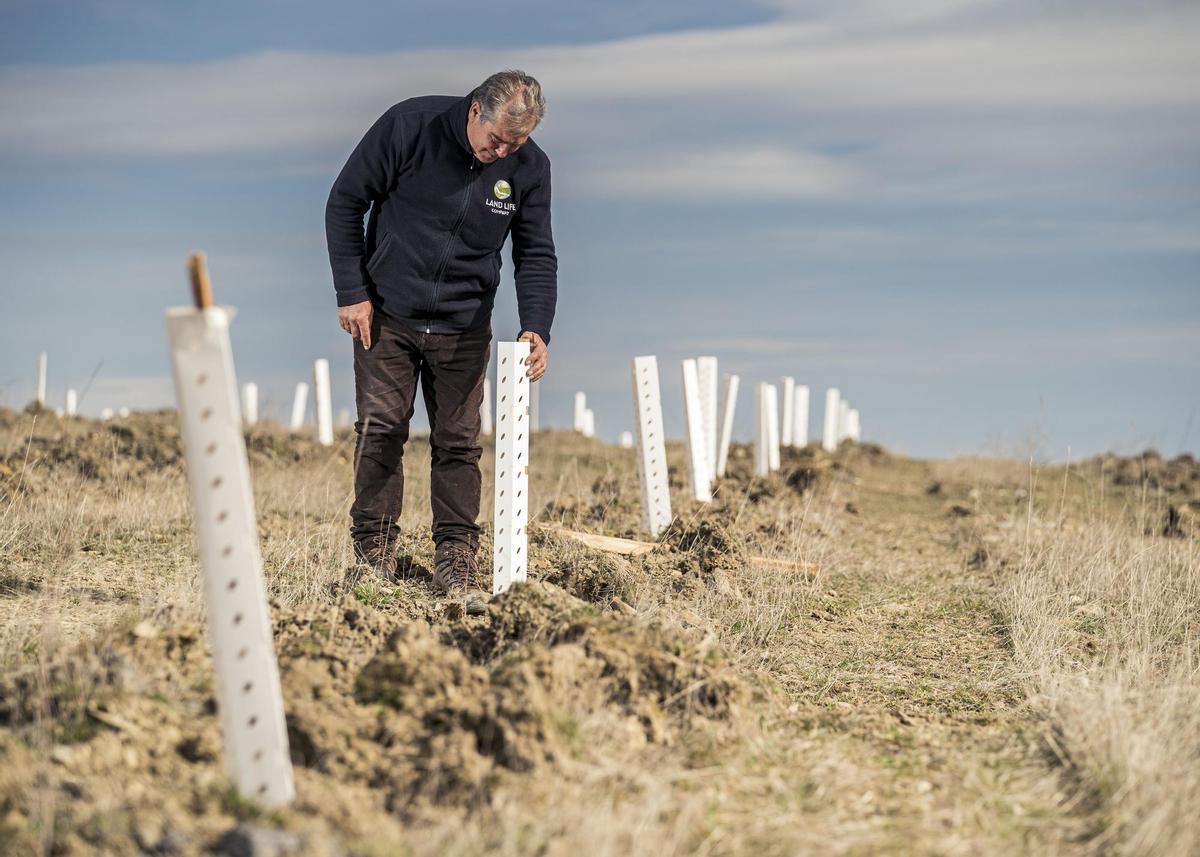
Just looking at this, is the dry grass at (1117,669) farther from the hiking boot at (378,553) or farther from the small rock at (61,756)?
the hiking boot at (378,553)

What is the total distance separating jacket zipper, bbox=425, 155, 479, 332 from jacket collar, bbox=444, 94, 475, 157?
4.1 inches

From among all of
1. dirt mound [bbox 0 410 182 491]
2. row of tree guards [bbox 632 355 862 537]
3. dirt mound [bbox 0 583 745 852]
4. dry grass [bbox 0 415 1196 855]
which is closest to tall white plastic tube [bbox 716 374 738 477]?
row of tree guards [bbox 632 355 862 537]

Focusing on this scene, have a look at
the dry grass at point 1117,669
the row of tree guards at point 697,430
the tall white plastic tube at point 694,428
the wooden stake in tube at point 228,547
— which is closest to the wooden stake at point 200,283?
the wooden stake in tube at point 228,547

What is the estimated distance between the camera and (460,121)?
599 centimetres

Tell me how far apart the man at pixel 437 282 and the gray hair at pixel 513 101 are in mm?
17

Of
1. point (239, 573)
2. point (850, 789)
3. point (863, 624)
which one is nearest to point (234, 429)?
point (239, 573)

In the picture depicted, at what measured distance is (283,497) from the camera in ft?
34.0

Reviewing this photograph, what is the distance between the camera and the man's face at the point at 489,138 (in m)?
5.73

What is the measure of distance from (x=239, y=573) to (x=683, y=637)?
86.6 inches

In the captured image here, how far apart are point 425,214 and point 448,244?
0.62ft

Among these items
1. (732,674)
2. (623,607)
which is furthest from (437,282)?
(732,674)

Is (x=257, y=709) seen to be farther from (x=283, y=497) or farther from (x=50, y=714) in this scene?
(x=283, y=497)

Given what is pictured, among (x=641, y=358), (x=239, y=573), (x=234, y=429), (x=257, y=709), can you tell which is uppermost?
(x=641, y=358)

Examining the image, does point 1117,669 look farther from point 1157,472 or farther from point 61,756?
point 1157,472
